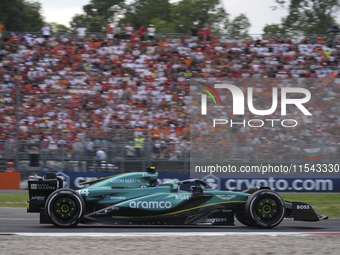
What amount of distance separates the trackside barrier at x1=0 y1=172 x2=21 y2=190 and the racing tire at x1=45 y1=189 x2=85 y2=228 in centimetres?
783

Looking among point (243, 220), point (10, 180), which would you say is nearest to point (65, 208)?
point (243, 220)

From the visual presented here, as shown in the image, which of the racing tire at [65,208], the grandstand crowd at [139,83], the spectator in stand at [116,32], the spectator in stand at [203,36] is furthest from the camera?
the spectator in stand at [203,36]

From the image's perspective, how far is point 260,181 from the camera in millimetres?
14281

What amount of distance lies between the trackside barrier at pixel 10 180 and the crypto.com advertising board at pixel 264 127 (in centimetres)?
549

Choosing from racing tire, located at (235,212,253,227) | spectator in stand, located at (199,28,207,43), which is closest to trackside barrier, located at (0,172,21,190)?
racing tire, located at (235,212,253,227)

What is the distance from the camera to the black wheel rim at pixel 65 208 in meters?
7.45

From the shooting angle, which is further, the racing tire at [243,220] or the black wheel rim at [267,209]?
the racing tire at [243,220]

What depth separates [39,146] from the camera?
1493 cm

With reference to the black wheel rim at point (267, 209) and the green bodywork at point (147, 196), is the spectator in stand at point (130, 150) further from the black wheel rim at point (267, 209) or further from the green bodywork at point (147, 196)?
the black wheel rim at point (267, 209)

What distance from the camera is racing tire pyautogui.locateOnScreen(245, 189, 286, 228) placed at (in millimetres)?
7707

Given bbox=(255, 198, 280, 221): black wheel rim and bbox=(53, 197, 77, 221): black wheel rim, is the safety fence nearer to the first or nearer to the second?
bbox=(255, 198, 280, 221): black wheel rim

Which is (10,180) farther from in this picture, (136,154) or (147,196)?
(147,196)

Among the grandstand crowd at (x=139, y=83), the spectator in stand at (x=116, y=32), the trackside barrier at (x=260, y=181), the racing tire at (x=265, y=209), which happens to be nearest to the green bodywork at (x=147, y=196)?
the racing tire at (x=265, y=209)

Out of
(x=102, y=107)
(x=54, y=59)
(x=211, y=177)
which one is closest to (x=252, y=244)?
(x=211, y=177)
